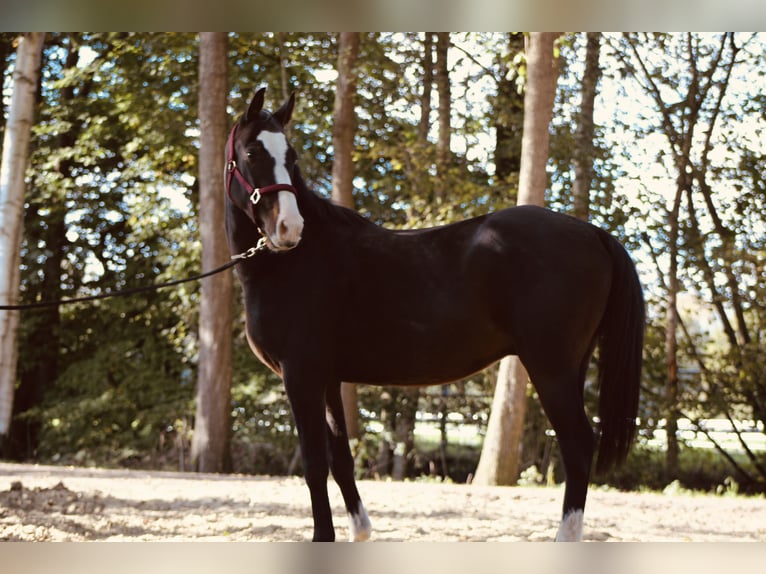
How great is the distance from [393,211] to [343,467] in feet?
24.7

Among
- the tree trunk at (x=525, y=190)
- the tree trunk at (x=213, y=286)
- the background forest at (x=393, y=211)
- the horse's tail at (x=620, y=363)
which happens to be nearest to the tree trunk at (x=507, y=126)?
the background forest at (x=393, y=211)

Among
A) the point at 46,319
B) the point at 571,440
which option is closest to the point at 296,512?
the point at 571,440

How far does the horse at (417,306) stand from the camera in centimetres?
312

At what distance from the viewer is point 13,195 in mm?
9281

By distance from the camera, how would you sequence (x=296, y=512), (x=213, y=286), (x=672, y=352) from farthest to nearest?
1. (x=672, y=352)
2. (x=213, y=286)
3. (x=296, y=512)

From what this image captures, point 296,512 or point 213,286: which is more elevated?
point 213,286

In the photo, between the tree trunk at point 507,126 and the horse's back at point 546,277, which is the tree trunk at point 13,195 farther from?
the horse's back at point 546,277

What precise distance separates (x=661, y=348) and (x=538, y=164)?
366 centimetres

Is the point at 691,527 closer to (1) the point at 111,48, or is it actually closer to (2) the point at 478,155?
(2) the point at 478,155

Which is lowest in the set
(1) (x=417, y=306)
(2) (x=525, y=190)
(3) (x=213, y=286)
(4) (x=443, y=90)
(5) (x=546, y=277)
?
(1) (x=417, y=306)

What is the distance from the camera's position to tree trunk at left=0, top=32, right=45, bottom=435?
9.23 metres

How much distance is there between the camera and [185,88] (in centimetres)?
1127

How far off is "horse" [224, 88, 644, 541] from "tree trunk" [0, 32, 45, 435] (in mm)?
6852

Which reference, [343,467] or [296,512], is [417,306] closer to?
[343,467]
